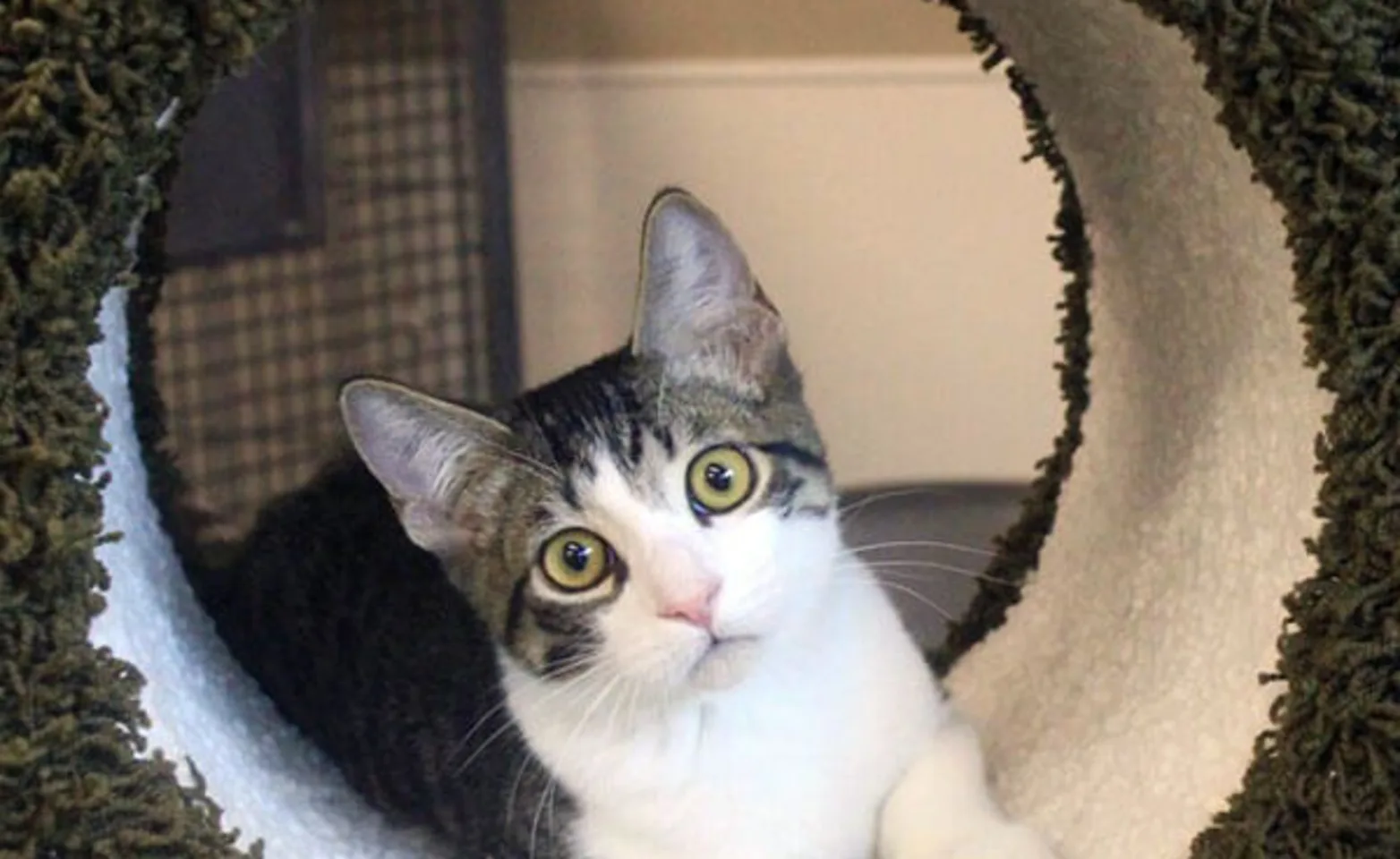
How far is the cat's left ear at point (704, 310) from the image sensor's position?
3.37 ft

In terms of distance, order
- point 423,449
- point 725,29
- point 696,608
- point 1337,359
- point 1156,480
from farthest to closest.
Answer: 1. point 725,29
2. point 1156,480
3. point 423,449
4. point 696,608
5. point 1337,359

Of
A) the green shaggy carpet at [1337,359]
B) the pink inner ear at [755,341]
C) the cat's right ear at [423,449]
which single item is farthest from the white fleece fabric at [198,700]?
the green shaggy carpet at [1337,359]

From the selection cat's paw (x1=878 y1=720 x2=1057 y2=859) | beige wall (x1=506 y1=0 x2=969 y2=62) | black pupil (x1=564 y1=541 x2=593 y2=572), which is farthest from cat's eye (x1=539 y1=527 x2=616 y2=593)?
beige wall (x1=506 y1=0 x2=969 y2=62)

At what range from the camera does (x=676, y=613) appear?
949mm

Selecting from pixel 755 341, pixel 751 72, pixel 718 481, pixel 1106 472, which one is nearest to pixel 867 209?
pixel 751 72

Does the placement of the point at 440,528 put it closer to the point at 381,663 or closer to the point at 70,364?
the point at 381,663

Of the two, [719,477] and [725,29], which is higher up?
[725,29]

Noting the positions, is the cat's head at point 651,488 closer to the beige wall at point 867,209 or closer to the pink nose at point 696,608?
the pink nose at point 696,608

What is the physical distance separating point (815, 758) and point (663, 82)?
1.17m

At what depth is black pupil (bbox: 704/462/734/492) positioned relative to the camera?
1.01 meters

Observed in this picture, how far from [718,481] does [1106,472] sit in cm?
40

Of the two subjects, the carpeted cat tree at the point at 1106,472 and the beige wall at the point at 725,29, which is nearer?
the carpeted cat tree at the point at 1106,472

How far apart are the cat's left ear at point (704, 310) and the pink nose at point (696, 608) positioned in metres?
0.18

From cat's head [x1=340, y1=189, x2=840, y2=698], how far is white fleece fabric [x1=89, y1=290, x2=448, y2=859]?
15 cm
